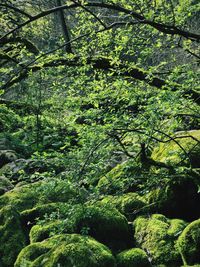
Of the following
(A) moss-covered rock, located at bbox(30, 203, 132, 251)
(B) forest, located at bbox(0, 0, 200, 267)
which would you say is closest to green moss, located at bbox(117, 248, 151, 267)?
(B) forest, located at bbox(0, 0, 200, 267)

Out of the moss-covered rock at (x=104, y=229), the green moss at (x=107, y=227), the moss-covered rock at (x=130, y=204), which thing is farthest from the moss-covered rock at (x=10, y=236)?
the moss-covered rock at (x=130, y=204)

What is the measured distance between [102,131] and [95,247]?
1434mm

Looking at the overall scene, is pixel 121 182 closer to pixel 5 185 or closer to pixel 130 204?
pixel 130 204

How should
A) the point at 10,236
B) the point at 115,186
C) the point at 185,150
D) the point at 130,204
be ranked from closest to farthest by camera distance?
the point at 115,186, the point at 10,236, the point at 130,204, the point at 185,150

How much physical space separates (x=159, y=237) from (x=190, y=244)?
0.42m

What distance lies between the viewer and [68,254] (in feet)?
13.1

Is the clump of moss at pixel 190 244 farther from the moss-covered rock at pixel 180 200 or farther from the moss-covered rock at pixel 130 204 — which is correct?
the moss-covered rock at pixel 130 204

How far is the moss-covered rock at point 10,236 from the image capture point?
15.6ft

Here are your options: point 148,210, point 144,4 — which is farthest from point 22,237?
point 144,4

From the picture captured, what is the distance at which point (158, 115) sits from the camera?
12.2 feet

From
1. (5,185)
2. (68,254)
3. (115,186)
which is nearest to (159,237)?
(115,186)

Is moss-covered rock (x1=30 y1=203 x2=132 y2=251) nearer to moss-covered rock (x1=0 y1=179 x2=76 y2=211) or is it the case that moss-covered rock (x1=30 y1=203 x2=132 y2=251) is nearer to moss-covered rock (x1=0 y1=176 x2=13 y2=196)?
moss-covered rock (x1=0 y1=179 x2=76 y2=211)

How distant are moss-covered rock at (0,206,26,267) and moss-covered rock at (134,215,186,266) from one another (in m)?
1.57

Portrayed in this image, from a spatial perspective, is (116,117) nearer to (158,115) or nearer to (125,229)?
(158,115)
